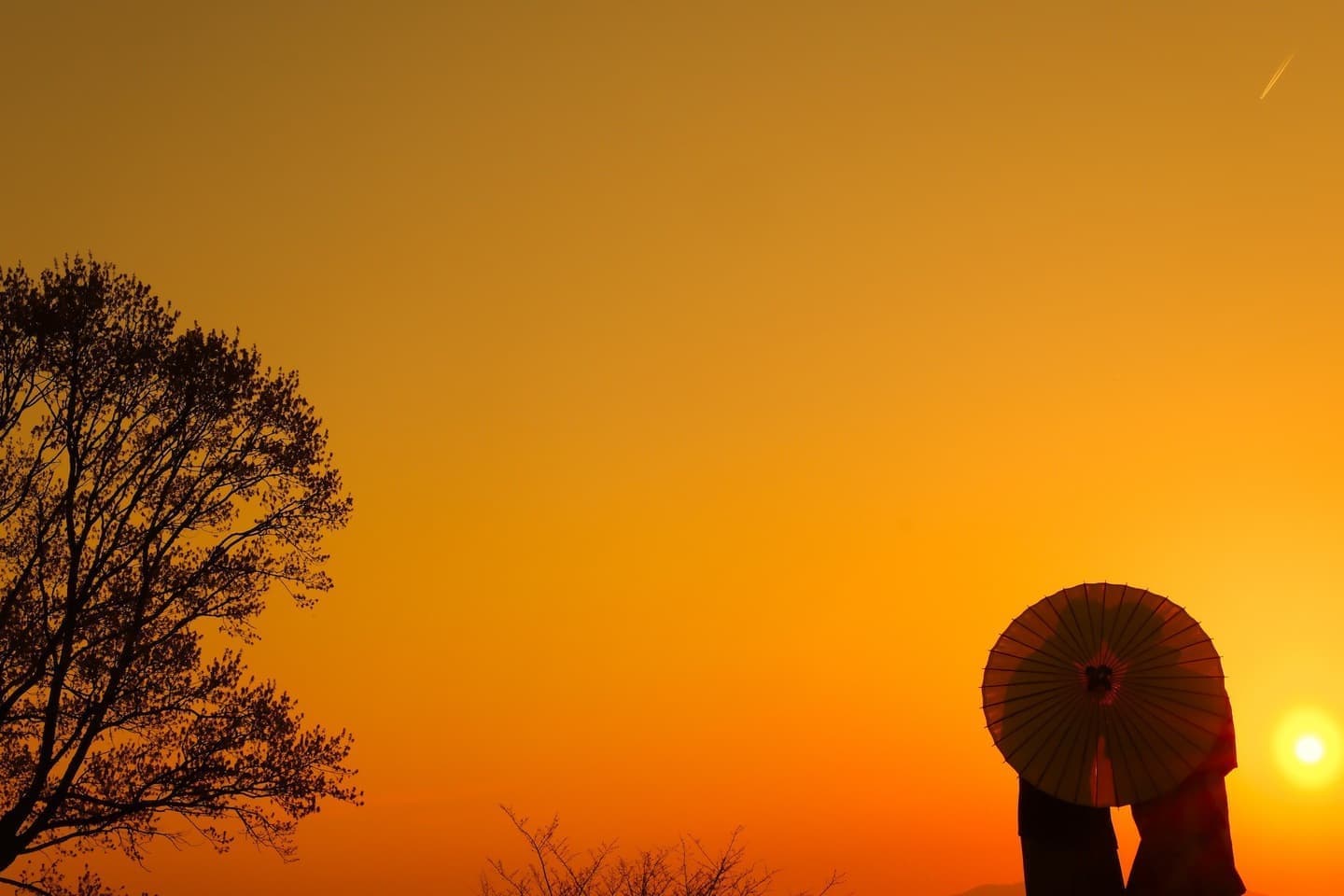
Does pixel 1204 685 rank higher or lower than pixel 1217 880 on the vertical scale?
higher

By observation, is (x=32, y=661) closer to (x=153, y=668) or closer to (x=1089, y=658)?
(x=153, y=668)

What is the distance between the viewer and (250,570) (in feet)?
69.5

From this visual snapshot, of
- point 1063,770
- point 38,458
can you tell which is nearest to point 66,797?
point 38,458

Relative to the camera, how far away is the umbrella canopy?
1405 centimetres

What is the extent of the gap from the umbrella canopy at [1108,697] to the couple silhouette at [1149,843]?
40 cm

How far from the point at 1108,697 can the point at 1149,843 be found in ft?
5.98

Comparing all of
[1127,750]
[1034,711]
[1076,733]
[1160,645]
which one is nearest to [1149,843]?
[1127,750]

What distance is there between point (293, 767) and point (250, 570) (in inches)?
131

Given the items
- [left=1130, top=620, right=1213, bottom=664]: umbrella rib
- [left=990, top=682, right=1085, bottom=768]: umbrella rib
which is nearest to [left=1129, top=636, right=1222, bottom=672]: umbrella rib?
[left=1130, top=620, right=1213, bottom=664]: umbrella rib

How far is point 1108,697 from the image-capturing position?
1441cm

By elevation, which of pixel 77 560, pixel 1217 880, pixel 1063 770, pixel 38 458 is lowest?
pixel 1217 880

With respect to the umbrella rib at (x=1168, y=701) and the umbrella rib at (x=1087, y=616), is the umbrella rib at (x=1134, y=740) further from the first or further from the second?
the umbrella rib at (x=1087, y=616)

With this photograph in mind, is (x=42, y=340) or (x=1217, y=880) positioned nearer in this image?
(x=1217, y=880)

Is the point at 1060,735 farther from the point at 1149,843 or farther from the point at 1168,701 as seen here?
the point at 1149,843
